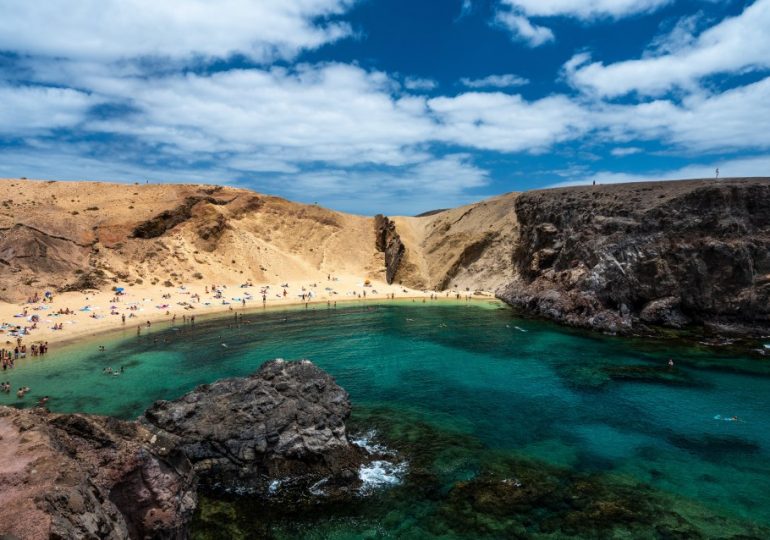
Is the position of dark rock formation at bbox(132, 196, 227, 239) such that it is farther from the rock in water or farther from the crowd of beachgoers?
the rock in water

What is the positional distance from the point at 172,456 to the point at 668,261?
55.4 metres

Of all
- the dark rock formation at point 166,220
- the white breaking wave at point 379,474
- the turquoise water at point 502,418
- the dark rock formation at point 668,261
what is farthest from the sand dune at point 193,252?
the white breaking wave at point 379,474

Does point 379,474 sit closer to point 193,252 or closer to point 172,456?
point 172,456

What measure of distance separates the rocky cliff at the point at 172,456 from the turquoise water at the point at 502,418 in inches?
79.4

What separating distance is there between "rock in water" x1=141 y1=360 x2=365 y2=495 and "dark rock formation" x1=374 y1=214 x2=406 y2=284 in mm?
67985

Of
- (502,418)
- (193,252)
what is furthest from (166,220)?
(502,418)

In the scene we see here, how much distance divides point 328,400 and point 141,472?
1186 cm

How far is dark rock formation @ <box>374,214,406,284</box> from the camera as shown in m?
90.7

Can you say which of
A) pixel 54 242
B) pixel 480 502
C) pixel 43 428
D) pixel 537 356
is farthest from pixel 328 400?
pixel 54 242

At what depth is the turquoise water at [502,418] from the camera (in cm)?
1723

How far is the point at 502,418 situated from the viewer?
2711cm

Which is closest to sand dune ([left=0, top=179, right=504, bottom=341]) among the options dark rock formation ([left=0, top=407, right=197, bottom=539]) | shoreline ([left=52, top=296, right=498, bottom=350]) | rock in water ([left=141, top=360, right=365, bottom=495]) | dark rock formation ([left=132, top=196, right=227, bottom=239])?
dark rock formation ([left=132, top=196, right=227, bottom=239])

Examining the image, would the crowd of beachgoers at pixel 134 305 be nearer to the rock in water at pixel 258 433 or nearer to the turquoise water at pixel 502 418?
the turquoise water at pixel 502 418

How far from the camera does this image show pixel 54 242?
64.5 meters
